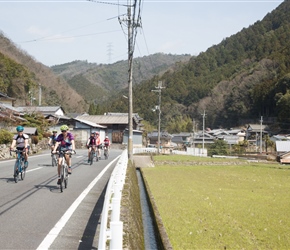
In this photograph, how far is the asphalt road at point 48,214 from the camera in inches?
226

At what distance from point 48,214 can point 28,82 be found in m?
65.4

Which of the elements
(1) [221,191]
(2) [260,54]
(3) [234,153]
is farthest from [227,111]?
(1) [221,191]

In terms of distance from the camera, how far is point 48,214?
7.56m

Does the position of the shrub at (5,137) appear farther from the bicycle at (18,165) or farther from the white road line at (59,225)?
the white road line at (59,225)

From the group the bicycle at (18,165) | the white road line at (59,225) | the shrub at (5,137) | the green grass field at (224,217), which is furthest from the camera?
the shrub at (5,137)

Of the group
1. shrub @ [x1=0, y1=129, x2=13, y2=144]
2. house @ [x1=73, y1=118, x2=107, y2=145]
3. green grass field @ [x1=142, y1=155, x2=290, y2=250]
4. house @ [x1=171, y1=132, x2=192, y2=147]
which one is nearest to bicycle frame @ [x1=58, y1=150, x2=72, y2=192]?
green grass field @ [x1=142, y1=155, x2=290, y2=250]

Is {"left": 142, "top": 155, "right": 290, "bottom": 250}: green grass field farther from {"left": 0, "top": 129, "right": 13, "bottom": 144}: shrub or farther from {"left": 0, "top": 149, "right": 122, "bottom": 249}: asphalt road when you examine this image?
{"left": 0, "top": 129, "right": 13, "bottom": 144}: shrub

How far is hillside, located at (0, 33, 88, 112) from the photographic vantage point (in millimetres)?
64250

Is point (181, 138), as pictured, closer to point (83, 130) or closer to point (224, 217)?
point (83, 130)

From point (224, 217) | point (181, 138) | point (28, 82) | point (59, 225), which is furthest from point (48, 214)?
point (181, 138)

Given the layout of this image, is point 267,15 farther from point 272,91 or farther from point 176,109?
point 272,91

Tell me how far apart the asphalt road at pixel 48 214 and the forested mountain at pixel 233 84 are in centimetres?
6188

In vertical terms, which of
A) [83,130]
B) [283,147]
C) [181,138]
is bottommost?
[283,147]

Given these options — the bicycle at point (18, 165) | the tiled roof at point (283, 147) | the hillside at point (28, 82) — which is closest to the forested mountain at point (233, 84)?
the hillside at point (28, 82)
